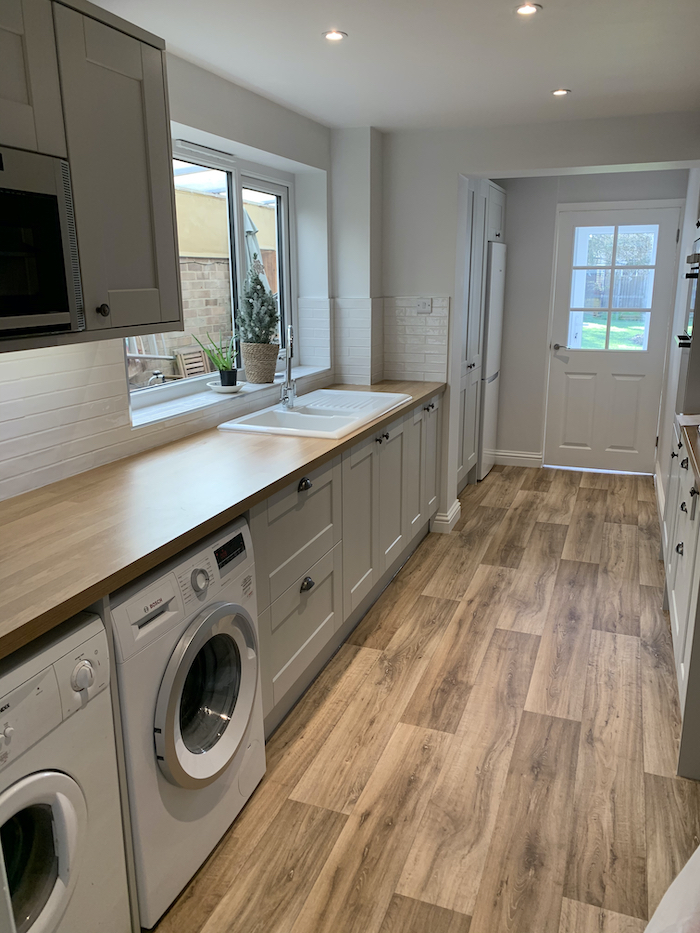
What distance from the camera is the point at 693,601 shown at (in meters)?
2.27

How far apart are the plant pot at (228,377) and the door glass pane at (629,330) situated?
3.35 meters

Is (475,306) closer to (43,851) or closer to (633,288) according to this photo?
(633,288)

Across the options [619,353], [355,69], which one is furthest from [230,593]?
[619,353]

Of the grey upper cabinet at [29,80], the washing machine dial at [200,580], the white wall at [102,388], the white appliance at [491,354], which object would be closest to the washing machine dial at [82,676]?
the washing machine dial at [200,580]

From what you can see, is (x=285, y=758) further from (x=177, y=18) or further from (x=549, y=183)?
(x=549, y=183)

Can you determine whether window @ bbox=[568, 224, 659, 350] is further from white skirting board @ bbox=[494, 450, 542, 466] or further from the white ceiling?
the white ceiling

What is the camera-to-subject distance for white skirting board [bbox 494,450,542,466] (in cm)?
579

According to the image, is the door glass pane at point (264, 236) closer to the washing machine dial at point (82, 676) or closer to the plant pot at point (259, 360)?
the plant pot at point (259, 360)

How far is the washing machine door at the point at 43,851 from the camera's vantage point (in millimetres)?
1276

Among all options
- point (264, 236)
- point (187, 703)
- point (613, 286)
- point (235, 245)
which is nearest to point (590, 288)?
point (613, 286)

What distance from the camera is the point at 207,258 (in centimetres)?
328

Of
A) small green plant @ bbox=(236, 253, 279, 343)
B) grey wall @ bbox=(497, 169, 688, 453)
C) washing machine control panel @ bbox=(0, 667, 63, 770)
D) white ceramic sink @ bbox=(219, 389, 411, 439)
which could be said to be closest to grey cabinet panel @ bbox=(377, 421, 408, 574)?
white ceramic sink @ bbox=(219, 389, 411, 439)

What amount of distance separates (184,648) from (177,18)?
192 centimetres

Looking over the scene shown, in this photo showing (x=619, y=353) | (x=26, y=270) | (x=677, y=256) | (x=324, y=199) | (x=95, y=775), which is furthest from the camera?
(x=619, y=353)
